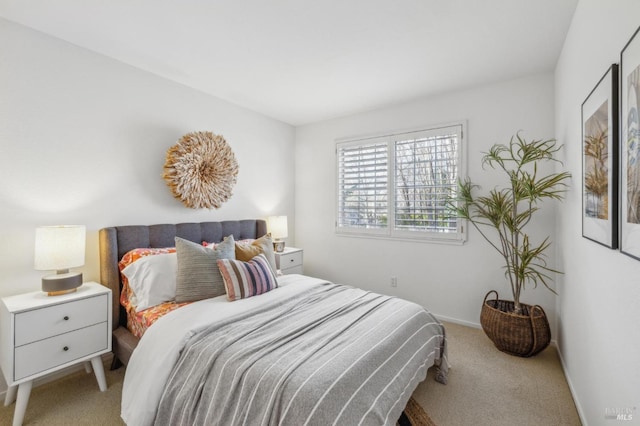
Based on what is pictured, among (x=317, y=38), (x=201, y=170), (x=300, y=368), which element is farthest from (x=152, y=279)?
(x=317, y=38)

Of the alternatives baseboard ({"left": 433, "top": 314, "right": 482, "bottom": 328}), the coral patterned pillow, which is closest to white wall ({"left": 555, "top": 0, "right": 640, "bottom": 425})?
baseboard ({"left": 433, "top": 314, "right": 482, "bottom": 328})

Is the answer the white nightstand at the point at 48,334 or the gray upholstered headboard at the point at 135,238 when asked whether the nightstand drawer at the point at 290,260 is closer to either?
the gray upholstered headboard at the point at 135,238

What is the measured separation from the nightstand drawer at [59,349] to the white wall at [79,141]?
0.55 m

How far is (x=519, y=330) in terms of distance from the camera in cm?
239

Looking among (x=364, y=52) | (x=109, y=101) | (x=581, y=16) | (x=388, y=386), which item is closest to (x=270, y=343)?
(x=388, y=386)

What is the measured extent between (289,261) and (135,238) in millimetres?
1683

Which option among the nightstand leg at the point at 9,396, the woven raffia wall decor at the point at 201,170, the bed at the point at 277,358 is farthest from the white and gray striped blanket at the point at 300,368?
the woven raffia wall decor at the point at 201,170

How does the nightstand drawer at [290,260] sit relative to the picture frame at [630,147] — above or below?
below

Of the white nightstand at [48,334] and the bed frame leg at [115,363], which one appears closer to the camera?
the white nightstand at [48,334]

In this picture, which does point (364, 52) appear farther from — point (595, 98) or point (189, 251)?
point (189, 251)

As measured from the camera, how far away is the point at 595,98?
1439mm

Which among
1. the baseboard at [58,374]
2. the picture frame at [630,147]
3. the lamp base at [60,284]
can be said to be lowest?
the baseboard at [58,374]

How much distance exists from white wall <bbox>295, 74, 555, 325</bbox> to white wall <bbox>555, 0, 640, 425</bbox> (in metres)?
0.34

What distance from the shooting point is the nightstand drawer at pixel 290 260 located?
347cm
